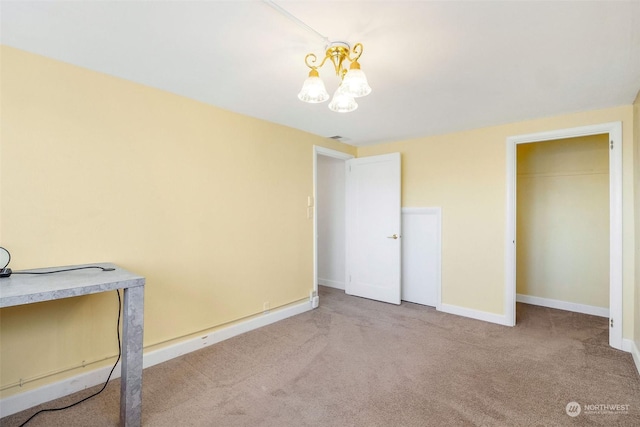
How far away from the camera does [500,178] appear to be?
3.47m

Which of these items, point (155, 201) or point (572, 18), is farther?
point (155, 201)

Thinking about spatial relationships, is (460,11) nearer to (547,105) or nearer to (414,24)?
(414,24)

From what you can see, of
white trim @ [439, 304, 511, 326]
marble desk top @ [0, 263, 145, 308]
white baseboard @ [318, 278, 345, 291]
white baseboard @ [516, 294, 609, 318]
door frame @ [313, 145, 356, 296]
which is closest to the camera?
marble desk top @ [0, 263, 145, 308]

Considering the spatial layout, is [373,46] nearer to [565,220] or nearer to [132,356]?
[132,356]

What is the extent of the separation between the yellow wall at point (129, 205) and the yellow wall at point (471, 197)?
77.3 inches

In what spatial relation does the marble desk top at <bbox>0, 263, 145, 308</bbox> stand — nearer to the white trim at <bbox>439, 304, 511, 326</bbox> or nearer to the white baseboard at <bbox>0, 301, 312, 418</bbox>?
the white baseboard at <bbox>0, 301, 312, 418</bbox>

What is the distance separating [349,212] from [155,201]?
281 cm

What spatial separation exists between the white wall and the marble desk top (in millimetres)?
3560

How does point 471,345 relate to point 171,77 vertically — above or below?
below

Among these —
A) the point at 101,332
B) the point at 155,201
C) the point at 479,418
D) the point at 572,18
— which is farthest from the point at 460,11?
the point at 101,332

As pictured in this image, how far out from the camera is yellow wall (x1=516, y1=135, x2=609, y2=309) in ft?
12.5

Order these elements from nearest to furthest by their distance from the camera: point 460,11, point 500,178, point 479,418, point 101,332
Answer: point 460,11
point 479,418
point 101,332
point 500,178

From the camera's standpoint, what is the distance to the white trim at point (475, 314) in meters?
3.44

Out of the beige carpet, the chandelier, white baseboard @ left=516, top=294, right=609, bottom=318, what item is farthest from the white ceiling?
white baseboard @ left=516, top=294, right=609, bottom=318
